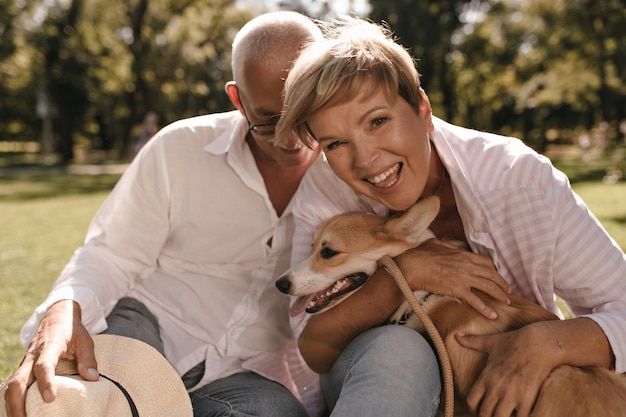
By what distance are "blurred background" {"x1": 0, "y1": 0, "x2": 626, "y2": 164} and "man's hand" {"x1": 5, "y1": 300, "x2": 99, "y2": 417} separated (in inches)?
824

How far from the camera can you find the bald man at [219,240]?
274 cm

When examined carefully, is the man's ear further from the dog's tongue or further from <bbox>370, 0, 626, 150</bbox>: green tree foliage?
<bbox>370, 0, 626, 150</bbox>: green tree foliage

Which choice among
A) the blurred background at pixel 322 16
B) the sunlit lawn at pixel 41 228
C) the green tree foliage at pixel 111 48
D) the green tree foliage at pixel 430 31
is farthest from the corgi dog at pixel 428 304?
the green tree foliage at pixel 111 48

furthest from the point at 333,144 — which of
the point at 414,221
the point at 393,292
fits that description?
the point at 393,292

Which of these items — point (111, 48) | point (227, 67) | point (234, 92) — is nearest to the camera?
point (234, 92)

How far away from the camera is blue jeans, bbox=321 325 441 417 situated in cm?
190

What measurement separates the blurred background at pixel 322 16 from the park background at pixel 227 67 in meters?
0.07

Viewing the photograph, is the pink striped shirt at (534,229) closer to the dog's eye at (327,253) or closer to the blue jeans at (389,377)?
the dog's eye at (327,253)

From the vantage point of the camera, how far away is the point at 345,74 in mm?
2121

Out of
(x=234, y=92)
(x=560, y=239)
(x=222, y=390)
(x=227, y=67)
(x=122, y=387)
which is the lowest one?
(x=227, y=67)

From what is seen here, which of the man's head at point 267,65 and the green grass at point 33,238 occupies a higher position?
the man's head at point 267,65

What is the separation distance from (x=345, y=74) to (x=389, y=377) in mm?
1074

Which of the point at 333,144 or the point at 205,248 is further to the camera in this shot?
the point at 205,248

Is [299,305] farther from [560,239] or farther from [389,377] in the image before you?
[560,239]
